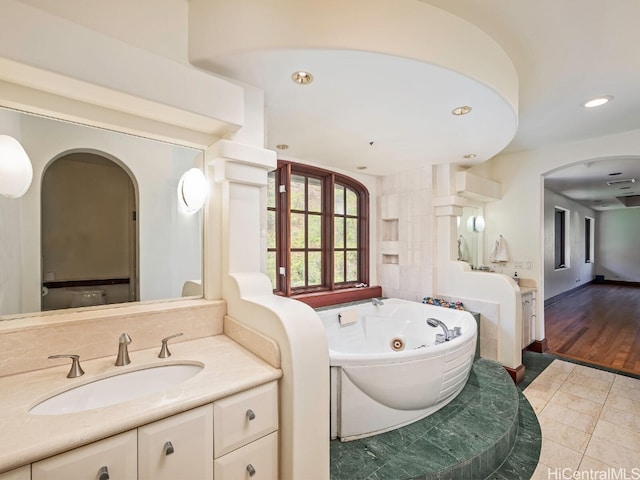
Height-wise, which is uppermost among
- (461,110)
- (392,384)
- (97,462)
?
(461,110)

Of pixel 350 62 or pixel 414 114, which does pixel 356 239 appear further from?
pixel 350 62

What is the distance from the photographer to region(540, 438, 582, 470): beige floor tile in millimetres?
1763

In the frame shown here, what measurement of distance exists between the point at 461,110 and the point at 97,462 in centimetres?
239

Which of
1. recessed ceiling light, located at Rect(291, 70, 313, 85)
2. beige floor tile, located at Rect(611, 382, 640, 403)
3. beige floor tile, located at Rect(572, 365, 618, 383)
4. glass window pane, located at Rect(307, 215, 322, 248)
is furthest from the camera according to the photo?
glass window pane, located at Rect(307, 215, 322, 248)

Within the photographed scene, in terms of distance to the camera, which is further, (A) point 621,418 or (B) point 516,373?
(B) point 516,373

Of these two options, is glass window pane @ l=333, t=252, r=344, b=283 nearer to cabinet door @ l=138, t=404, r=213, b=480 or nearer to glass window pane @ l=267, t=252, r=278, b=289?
glass window pane @ l=267, t=252, r=278, b=289

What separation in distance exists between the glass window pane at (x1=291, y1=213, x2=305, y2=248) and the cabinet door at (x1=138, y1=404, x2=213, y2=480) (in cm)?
211

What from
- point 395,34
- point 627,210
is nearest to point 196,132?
point 395,34

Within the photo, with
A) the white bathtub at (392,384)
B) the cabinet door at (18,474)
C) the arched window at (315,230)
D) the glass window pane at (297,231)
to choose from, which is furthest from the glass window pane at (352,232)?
the cabinet door at (18,474)

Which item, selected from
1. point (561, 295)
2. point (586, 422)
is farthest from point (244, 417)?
point (561, 295)

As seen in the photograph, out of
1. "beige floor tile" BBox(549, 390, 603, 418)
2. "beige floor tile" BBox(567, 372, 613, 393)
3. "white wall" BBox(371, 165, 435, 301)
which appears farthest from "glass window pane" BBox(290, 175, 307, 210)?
"beige floor tile" BBox(567, 372, 613, 393)

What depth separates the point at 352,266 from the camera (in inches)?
142

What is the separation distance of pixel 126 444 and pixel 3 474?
0.26m

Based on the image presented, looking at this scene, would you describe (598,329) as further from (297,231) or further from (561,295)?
(297,231)
